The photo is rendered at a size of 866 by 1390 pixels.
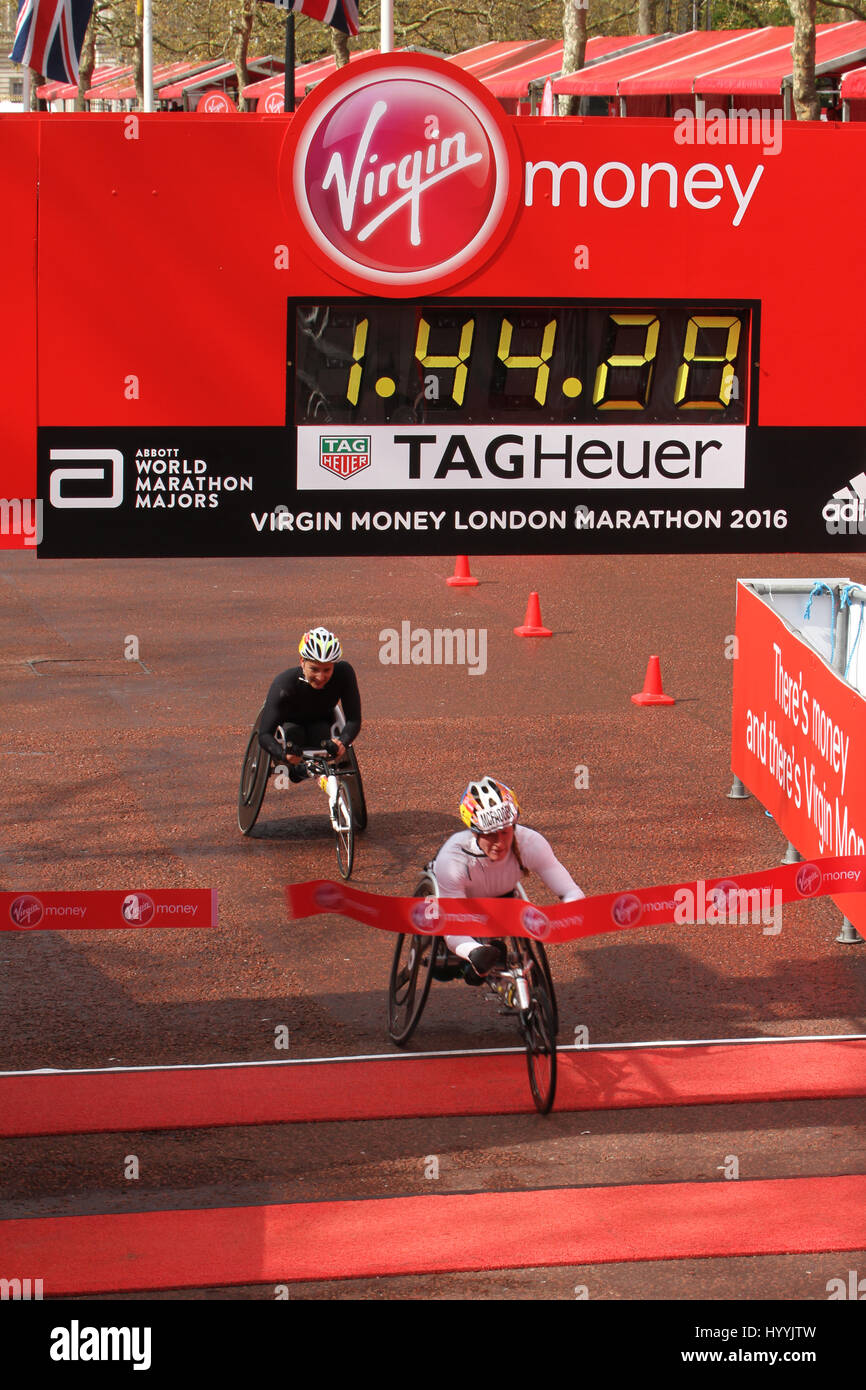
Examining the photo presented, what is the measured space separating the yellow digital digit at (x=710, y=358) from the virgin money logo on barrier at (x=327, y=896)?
2.90 m

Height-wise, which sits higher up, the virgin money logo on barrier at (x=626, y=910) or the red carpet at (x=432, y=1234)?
the virgin money logo on barrier at (x=626, y=910)

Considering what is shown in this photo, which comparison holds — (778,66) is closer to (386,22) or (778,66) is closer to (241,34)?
(386,22)

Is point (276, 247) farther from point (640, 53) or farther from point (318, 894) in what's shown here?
point (640, 53)

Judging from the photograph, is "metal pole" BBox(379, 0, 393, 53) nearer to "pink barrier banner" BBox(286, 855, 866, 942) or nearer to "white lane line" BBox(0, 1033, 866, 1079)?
"pink barrier banner" BBox(286, 855, 866, 942)

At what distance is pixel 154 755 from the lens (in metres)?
15.2

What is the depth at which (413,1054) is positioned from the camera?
30.8 feet

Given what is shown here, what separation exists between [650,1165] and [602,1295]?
4.25 ft

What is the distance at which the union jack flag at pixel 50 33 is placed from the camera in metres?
24.9

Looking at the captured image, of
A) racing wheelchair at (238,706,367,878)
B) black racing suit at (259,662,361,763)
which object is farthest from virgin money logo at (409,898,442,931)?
black racing suit at (259,662,361,763)

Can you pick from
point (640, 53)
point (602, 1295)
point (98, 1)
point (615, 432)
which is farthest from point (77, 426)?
point (98, 1)

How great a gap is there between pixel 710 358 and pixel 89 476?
2.94 metres

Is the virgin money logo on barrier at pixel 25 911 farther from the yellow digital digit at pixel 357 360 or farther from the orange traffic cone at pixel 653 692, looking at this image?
the orange traffic cone at pixel 653 692

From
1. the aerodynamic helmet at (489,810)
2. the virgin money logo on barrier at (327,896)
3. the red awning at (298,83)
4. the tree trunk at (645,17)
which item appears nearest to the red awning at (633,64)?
the tree trunk at (645,17)

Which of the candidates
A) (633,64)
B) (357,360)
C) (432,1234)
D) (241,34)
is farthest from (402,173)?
(241,34)
